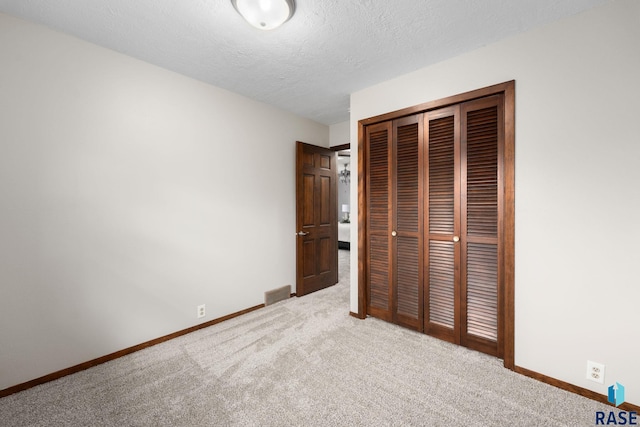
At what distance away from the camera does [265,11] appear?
5.60ft

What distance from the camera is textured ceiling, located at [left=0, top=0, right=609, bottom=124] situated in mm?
1759

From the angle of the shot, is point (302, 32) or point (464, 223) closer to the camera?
point (302, 32)

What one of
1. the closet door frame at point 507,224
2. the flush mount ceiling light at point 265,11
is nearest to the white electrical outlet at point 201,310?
the flush mount ceiling light at point 265,11

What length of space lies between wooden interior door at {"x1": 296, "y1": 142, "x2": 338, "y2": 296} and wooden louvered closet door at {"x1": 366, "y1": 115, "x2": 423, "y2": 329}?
1113 millimetres

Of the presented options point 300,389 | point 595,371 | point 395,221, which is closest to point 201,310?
point 300,389

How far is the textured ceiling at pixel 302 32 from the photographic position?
1759mm

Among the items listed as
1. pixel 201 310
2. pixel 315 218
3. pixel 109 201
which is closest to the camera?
pixel 109 201

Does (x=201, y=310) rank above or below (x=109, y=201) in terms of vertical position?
below

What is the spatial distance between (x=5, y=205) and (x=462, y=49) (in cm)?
361

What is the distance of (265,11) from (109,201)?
193 cm

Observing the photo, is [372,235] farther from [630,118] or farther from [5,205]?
[5,205]

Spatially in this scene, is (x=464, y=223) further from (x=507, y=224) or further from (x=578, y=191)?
(x=578, y=191)

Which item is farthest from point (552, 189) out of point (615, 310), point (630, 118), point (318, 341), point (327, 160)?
point (327, 160)

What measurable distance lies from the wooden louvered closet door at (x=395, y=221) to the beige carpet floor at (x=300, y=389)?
1.31 ft
